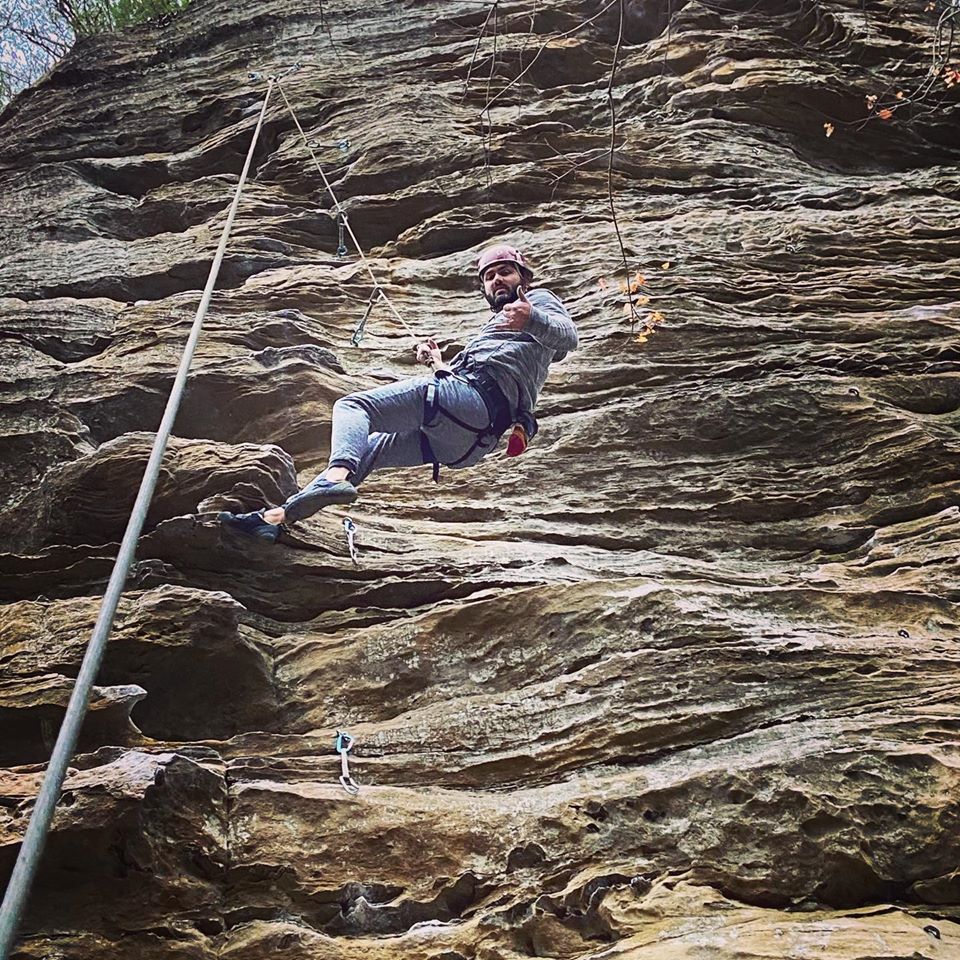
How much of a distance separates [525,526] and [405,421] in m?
1.09

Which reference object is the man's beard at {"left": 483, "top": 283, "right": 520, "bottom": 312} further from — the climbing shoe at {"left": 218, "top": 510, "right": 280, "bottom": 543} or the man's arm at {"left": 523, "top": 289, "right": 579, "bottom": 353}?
the climbing shoe at {"left": 218, "top": 510, "right": 280, "bottom": 543}

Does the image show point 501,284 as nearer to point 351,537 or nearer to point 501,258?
point 501,258

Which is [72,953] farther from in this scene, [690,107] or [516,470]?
[690,107]

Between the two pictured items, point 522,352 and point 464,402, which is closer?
point 464,402

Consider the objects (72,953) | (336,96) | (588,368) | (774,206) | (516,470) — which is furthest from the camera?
(336,96)

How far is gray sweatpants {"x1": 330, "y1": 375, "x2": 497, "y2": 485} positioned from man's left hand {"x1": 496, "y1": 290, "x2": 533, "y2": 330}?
46cm

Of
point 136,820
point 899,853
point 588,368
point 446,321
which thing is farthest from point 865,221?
point 136,820

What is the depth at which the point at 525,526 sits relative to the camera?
625 centimetres

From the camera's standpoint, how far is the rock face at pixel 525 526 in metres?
4.21

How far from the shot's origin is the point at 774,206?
876cm

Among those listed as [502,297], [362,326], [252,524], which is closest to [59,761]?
[252,524]

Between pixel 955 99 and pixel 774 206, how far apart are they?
2.83m

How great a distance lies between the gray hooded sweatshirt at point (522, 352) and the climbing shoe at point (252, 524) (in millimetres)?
1492

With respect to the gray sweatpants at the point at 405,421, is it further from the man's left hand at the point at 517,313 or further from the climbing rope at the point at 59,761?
the climbing rope at the point at 59,761
